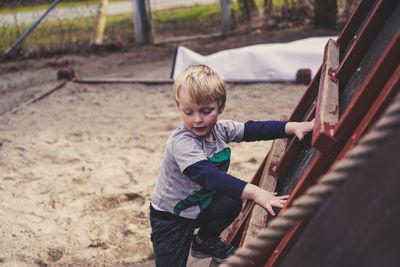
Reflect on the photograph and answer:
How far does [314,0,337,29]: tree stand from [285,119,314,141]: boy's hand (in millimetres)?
7236

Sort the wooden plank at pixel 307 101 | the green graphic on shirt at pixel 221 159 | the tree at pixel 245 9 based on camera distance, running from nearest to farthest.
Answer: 1. the green graphic on shirt at pixel 221 159
2. the wooden plank at pixel 307 101
3. the tree at pixel 245 9

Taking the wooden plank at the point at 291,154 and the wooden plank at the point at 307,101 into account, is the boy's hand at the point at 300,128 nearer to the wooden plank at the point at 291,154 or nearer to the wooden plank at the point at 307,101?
the wooden plank at the point at 291,154

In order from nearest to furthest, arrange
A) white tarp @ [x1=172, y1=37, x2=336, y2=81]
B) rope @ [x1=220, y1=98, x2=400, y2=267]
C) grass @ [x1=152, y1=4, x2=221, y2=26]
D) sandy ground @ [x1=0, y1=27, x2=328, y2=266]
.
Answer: rope @ [x1=220, y1=98, x2=400, y2=267]
sandy ground @ [x1=0, y1=27, x2=328, y2=266]
white tarp @ [x1=172, y1=37, x2=336, y2=81]
grass @ [x1=152, y1=4, x2=221, y2=26]

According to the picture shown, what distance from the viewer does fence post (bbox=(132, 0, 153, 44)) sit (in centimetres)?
868

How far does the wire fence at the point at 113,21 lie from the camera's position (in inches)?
328

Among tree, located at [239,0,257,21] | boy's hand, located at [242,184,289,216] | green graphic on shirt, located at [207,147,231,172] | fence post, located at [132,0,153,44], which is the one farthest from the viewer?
tree, located at [239,0,257,21]

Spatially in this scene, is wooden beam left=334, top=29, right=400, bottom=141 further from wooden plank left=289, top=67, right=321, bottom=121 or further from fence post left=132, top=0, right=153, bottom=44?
fence post left=132, top=0, right=153, bottom=44

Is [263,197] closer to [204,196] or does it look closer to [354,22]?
[204,196]

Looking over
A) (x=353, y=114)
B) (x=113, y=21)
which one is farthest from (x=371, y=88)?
(x=113, y=21)

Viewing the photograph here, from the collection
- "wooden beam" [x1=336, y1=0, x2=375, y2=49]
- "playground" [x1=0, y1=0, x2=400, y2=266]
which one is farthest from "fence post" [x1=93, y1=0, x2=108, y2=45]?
"wooden beam" [x1=336, y1=0, x2=375, y2=49]

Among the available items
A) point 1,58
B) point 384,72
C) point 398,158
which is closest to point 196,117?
point 384,72

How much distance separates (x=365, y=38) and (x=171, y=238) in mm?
1131

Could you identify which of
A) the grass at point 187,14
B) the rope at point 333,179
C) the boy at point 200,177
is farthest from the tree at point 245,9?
the rope at point 333,179

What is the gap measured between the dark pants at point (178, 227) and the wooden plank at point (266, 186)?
0.16m
